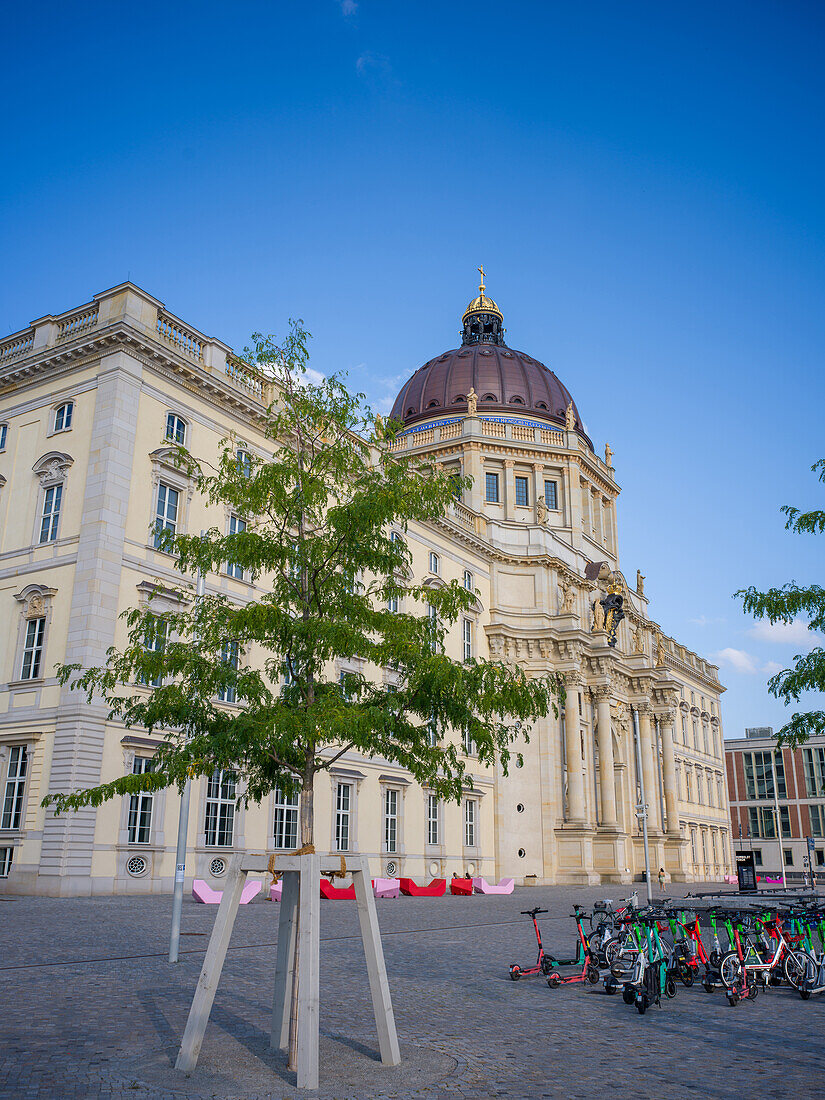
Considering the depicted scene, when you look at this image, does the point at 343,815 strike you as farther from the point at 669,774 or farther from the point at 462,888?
the point at 669,774

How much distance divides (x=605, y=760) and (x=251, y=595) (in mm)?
30496

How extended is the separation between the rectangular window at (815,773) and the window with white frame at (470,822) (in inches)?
2670

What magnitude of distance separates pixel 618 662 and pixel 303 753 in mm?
51959

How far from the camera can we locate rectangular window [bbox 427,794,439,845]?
44469 millimetres

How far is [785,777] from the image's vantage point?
105m

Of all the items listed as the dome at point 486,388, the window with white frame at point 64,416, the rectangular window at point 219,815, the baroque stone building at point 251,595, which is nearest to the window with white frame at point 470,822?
the baroque stone building at point 251,595

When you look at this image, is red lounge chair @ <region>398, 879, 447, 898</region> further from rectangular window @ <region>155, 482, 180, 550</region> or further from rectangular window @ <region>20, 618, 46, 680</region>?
rectangular window @ <region>20, 618, 46, 680</region>

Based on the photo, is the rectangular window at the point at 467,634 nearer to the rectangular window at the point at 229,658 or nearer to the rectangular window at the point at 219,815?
the rectangular window at the point at 219,815

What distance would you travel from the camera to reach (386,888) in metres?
35.0

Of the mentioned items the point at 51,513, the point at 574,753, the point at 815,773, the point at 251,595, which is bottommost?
the point at 574,753

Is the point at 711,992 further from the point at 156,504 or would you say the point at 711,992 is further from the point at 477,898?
the point at 477,898

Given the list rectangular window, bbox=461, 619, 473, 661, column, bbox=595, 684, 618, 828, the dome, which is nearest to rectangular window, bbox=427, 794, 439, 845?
rectangular window, bbox=461, 619, 473, 661

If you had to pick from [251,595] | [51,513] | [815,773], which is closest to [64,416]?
[51,513]

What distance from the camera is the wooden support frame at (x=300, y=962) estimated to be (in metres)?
7.86
